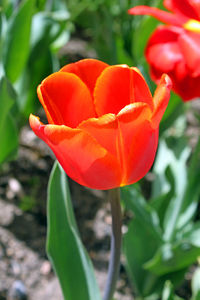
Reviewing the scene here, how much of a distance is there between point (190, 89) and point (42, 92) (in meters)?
0.40

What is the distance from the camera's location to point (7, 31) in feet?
4.32

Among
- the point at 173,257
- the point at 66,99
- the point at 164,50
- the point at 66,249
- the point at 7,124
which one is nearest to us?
the point at 66,99

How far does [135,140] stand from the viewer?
21.3 inches

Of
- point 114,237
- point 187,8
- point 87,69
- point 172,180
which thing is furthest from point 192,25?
point 172,180

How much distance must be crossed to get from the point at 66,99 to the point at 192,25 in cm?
38

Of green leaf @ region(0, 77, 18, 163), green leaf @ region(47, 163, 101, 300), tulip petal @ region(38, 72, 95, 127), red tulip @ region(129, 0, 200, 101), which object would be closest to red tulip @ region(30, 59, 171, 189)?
tulip petal @ region(38, 72, 95, 127)

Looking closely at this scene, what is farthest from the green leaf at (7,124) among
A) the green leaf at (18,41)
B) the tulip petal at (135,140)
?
the tulip petal at (135,140)

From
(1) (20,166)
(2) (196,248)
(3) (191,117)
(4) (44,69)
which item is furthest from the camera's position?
(3) (191,117)

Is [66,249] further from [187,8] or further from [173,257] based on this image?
[187,8]

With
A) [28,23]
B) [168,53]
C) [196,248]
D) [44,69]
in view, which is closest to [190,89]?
[168,53]

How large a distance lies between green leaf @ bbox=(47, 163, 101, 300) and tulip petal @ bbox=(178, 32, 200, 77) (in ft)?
1.03

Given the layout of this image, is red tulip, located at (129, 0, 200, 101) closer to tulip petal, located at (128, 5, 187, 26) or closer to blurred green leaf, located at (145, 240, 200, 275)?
tulip petal, located at (128, 5, 187, 26)

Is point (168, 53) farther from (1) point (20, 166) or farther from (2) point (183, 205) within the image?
(1) point (20, 166)

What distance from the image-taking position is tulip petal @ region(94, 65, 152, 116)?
587mm
